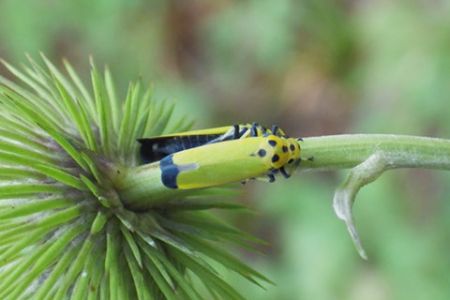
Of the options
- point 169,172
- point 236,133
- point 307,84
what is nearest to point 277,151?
point 236,133

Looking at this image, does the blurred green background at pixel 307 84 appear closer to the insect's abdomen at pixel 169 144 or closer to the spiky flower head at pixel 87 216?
the spiky flower head at pixel 87 216

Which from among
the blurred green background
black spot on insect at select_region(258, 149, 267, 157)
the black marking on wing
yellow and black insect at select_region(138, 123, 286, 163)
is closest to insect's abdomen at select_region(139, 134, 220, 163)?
yellow and black insect at select_region(138, 123, 286, 163)

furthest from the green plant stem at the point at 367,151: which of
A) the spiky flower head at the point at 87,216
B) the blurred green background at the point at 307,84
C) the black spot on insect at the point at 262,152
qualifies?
the blurred green background at the point at 307,84

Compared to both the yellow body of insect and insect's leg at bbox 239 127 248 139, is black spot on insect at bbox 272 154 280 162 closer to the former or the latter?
the yellow body of insect

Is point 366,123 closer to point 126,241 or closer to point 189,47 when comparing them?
point 189,47

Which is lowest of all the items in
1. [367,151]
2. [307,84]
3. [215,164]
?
[367,151]

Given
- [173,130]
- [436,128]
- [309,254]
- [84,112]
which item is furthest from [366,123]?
[84,112]

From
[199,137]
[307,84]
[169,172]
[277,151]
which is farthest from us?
[307,84]

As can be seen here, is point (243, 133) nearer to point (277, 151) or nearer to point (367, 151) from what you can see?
point (277, 151)
